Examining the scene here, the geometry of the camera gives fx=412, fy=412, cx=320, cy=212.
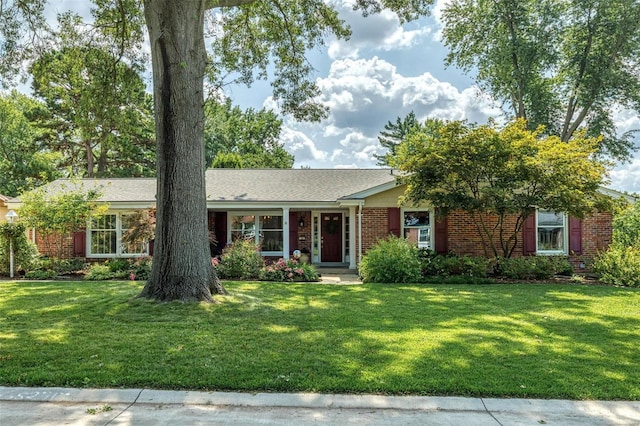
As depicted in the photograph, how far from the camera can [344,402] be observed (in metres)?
3.77

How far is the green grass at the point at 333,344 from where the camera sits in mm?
4141

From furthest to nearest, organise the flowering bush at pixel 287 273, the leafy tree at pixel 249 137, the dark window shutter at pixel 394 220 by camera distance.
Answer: the leafy tree at pixel 249 137 < the dark window shutter at pixel 394 220 < the flowering bush at pixel 287 273

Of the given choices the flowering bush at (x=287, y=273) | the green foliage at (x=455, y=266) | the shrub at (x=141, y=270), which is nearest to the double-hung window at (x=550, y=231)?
the green foliage at (x=455, y=266)

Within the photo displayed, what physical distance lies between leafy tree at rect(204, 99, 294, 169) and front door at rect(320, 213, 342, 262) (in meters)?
20.8

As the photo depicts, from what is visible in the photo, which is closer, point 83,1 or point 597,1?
point 83,1

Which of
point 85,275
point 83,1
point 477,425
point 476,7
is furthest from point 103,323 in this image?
point 476,7

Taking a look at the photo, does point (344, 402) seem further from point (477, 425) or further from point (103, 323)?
point (103, 323)

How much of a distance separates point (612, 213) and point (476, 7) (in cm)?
1416

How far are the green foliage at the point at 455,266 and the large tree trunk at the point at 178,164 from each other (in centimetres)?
689

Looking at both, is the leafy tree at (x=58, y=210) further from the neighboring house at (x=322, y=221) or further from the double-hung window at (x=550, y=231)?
the double-hung window at (x=550, y=231)

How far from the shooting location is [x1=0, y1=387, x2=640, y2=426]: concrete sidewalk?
346 centimetres

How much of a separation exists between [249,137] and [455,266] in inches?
1172

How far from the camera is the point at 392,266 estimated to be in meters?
11.8

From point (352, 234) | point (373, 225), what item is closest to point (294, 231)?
point (352, 234)
